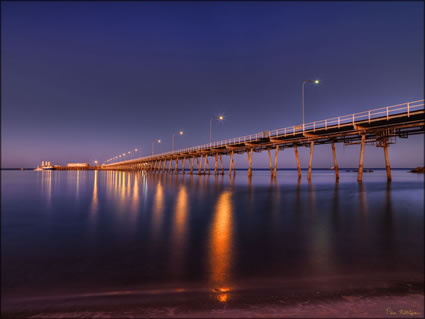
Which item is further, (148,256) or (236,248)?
(236,248)

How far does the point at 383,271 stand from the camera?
16.0 feet

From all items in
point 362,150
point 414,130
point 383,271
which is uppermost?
point 414,130

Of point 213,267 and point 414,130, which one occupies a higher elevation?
point 414,130

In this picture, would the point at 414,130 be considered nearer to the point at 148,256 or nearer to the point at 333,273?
the point at 333,273

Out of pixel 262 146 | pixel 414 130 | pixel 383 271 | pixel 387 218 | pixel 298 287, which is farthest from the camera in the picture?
pixel 262 146

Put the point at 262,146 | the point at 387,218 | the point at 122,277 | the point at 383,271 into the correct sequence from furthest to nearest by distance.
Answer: the point at 262,146
the point at 387,218
the point at 383,271
the point at 122,277

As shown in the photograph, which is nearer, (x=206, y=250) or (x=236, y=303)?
(x=236, y=303)

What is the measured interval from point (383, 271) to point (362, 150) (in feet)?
67.0

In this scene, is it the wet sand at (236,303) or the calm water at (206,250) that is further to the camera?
the calm water at (206,250)

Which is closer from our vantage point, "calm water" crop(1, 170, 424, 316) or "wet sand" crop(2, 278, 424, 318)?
"wet sand" crop(2, 278, 424, 318)

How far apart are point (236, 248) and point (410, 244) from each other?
4.67 meters

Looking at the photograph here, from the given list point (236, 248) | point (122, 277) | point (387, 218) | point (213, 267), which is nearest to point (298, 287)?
point (213, 267)

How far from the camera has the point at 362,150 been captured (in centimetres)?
2216

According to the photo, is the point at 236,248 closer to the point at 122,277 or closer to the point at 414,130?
the point at 122,277
